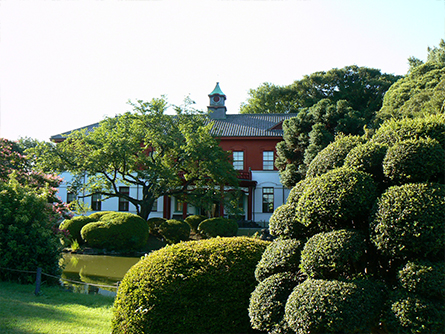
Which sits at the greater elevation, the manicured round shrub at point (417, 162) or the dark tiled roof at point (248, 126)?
the dark tiled roof at point (248, 126)

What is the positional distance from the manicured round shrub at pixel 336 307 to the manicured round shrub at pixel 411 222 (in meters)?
0.51

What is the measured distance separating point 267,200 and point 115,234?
1620 cm

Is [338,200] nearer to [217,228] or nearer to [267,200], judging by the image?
[217,228]

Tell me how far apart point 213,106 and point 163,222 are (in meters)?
19.0

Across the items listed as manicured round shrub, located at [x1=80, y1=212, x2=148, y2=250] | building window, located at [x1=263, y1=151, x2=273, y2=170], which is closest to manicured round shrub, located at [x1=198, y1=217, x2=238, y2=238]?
manicured round shrub, located at [x1=80, y1=212, x2=148, y2=250]

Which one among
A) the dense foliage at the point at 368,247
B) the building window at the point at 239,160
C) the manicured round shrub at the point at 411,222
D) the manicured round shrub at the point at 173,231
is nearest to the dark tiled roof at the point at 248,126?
the building window at the point at 239,160

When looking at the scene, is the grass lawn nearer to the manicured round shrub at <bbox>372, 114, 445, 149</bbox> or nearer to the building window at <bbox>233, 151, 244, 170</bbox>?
the manicured round shrub at <bbox>372, 114, 445, 149</bbox>

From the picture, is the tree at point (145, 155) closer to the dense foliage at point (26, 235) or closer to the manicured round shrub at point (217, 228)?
the manicured round shrub at point (217, 228)

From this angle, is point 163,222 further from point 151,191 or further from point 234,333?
point 234,333

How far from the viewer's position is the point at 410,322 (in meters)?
3.70

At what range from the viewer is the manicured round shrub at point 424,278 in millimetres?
3717

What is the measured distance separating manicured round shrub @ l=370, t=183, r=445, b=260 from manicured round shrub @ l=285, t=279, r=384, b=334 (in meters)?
0.51

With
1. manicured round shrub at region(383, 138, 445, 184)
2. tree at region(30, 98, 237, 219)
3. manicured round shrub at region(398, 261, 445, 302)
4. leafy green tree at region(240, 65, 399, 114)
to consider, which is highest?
leafy green tree at region(240, 65, 399, 114)

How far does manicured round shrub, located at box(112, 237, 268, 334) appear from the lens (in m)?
5.07
